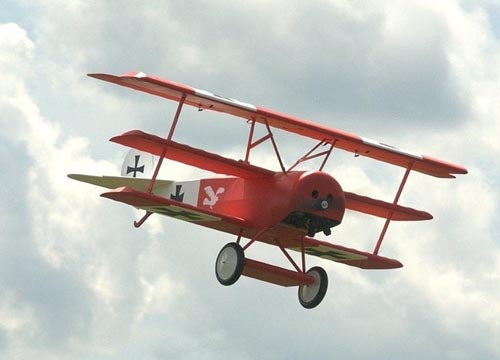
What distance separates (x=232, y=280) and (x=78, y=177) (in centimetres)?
563

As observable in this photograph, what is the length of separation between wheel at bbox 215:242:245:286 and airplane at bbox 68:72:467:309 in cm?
2

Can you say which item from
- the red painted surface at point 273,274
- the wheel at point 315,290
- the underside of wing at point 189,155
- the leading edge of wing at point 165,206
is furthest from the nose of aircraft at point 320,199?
the wheel at point 315,290

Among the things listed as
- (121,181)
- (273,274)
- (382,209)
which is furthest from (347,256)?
(121,181)

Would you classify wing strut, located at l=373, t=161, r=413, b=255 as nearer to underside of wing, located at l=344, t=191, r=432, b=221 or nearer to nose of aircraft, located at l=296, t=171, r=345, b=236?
underside of wing, located at l=344, t=191, r=432, b=221

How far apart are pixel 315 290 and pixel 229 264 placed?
90.6 inches

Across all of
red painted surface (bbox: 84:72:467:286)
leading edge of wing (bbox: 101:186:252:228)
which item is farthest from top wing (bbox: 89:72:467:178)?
leading edge of wing (bbox: 101:186:252:228)

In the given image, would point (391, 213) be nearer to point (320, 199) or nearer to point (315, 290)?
point (315, 290)

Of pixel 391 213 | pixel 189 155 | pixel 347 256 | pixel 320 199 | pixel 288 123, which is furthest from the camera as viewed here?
pixel 391 213

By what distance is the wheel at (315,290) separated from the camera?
103ft

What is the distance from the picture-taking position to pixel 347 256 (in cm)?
3309

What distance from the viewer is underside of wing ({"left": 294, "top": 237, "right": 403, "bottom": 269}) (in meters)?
32.6

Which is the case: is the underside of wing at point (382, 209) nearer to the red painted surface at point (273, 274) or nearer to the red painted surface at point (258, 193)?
the red painted surface at point (258, 193)

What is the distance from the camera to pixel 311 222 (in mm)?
29719

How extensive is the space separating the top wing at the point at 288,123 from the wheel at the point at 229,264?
2910 millimetres
